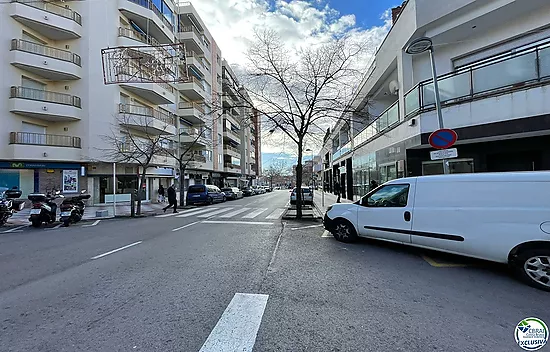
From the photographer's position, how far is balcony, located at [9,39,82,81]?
19266mm

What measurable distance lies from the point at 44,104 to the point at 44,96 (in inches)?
58.4

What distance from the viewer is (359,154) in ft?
69.5

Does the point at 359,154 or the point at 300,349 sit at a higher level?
the point at 359,154

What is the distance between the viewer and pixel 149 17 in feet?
82.7

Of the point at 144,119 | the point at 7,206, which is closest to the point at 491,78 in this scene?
the point at 7,206

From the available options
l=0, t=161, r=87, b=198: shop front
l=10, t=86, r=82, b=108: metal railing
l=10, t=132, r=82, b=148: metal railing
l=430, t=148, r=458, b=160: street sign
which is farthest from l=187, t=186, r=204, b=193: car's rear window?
l=430, t=148, r=458, b=160: street sign

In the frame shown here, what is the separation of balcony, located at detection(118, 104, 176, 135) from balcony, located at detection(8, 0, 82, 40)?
6.13 metres

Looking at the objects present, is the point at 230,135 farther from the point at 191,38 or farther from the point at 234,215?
the point at 234,215

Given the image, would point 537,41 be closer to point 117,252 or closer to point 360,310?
point 360,310

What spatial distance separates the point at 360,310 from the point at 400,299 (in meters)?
0.76

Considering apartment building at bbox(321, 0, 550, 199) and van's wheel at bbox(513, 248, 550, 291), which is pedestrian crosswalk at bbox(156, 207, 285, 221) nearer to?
apartment building at bbox(321, 0, 550, 199)

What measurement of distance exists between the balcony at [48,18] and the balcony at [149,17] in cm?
379

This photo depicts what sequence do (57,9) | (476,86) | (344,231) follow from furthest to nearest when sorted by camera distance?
(57,9), (476,86), (344,231)

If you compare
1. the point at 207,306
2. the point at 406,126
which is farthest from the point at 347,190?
the point at 207,306
